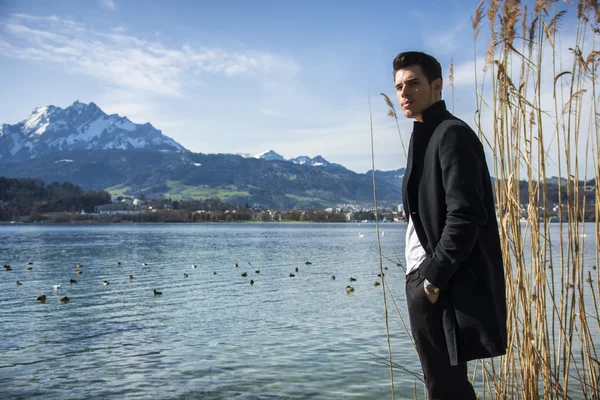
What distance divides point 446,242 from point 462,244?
72 millimetres

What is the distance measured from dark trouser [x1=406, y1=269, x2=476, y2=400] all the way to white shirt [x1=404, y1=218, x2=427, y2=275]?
5cm

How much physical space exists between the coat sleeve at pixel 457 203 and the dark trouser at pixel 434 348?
151 millimetres

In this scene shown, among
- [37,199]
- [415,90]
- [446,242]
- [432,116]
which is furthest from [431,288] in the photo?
[37,199]

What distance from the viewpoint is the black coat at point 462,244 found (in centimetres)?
244

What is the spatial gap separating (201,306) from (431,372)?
51.0ft

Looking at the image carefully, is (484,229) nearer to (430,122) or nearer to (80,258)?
(430,122)

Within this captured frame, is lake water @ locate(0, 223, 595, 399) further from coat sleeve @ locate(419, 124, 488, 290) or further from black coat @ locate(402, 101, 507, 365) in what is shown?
coat sleeve @ locate(419, 124, 488, 290)

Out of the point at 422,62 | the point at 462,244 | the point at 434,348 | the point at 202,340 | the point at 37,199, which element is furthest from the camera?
the point at 37,199

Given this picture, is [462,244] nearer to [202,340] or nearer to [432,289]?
[432,289]

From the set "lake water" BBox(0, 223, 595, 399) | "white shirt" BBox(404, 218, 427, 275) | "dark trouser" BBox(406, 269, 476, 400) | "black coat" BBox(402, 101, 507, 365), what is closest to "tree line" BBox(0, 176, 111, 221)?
"lake water" BBox(0, 223, 595, 399)

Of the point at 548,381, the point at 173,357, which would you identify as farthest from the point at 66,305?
the point at 548,381

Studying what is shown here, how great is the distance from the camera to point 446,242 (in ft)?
7.95

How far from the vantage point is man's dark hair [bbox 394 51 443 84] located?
2.76 meters

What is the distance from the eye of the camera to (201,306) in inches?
689
